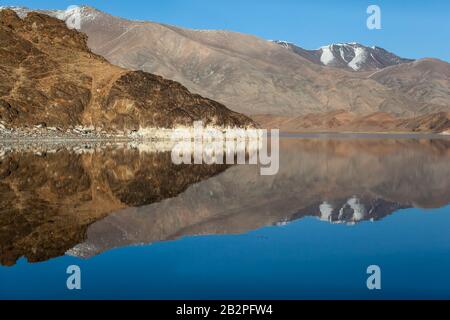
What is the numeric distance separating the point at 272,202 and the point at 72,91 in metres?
95.6

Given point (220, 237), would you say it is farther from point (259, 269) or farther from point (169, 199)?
point (169, 199)

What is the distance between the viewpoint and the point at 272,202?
1043 inches

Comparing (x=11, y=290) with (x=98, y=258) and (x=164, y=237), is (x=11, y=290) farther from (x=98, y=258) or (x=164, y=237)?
(x=164, y=237)

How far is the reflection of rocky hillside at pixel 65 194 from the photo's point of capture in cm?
1658

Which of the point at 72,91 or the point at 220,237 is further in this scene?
the point at 72,91

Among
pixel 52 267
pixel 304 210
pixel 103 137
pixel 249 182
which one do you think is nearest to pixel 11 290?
pixel 52 267

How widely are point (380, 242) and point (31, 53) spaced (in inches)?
4520

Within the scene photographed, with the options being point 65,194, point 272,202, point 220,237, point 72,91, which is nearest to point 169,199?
point 272,202

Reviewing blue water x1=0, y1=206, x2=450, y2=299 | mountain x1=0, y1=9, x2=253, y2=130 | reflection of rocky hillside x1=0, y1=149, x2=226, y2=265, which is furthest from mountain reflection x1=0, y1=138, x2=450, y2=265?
mountain x1=0, y1=9, x2=253, y2=130

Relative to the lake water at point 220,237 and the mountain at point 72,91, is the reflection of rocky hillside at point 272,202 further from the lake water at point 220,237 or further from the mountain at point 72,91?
the mountain at point 72,91

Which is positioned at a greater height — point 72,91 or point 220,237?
point 72,91

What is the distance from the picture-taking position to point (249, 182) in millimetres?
35406

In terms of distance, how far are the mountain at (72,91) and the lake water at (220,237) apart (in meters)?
76.2
